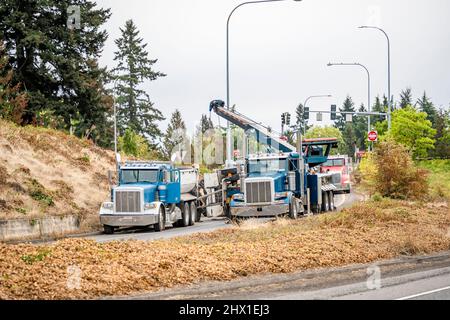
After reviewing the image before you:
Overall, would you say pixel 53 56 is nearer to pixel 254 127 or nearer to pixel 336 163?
pixel 254 127

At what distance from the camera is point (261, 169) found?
3269 centimetres

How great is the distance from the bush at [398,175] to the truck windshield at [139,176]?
15.4 m

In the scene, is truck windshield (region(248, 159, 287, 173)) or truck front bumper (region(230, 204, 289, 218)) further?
truck windshield (region(248, 159, 287, 173))

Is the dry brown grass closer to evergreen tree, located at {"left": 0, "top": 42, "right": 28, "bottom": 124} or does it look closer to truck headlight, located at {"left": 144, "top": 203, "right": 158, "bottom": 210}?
truck headlight, located at {"left": 144, "top": 203, "right": 158, "bottom": 210}

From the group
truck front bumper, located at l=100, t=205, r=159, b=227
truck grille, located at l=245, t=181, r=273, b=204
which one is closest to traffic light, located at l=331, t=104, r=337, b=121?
truck grille, located at l=245, t=181, r=273, b=204

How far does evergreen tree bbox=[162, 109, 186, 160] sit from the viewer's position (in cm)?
9552

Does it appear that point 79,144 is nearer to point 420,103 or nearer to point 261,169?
point 261,169

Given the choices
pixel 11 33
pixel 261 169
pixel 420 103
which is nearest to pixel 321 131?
pixel 420 103

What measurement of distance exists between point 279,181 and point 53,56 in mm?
19820

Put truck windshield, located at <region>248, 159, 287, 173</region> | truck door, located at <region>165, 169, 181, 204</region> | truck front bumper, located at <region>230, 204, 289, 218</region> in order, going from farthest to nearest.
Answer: truck windshield, located at <region>248, 159, 287, 173</region> → truck door, located at <region>165, 169, 181, 204</region> → truck front bumper, located at <region>230, 204, 289, 218</region>

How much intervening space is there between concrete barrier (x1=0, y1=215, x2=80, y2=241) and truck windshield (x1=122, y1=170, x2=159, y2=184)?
8.65 ft

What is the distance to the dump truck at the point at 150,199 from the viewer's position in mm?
29281

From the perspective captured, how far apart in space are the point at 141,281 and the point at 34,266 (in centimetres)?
210

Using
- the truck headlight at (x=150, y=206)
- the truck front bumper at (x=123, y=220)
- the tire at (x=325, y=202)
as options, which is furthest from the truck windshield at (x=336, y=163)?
the truck front bumper at (x=123, y=220)
